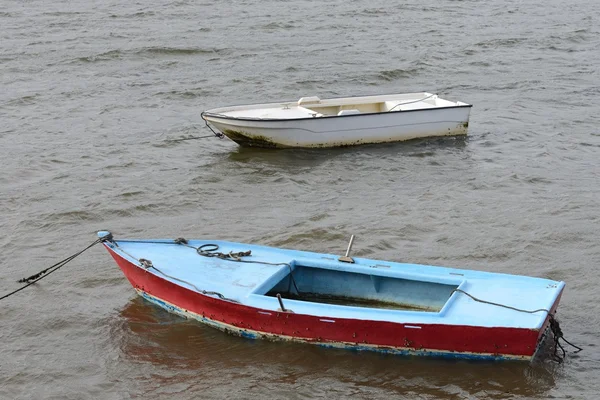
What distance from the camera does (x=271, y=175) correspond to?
579 inches

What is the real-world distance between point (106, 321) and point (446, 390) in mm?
4015

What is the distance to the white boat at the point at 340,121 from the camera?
50.0 feet

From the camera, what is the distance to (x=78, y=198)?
13656mm

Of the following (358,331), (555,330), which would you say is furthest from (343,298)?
(555,330)

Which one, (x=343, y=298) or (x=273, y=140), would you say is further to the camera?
(x=273, y=140)

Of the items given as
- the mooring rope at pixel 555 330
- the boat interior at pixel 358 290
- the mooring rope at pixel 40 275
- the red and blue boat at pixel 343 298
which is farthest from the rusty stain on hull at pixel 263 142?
the mooring rope at pixel 555 330

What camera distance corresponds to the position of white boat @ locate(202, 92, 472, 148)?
1525cm

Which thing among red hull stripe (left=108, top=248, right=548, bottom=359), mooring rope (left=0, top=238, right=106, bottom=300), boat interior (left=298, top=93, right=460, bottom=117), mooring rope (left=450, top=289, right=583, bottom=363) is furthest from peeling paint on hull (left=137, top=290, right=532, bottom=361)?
boat interior (left=298, top=93, right=460, bottom=117)

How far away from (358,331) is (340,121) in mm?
7251

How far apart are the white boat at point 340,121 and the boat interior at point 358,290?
19.1ft

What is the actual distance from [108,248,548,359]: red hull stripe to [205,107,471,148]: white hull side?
19.9 ft

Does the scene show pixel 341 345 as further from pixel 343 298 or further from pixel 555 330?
pixel 555 330

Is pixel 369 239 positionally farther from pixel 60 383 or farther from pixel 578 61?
pixel 578 61

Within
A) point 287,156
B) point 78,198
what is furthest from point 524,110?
point 78,198
